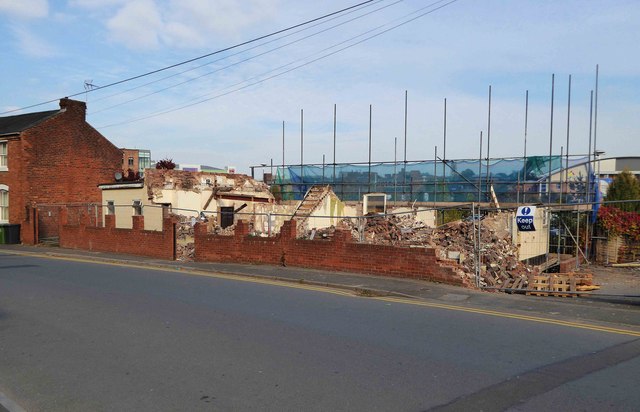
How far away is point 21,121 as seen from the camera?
3519cm

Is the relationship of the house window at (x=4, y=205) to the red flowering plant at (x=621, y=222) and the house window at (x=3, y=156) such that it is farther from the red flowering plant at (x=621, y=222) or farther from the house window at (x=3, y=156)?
the red flowering plant at (x=621, y=222)

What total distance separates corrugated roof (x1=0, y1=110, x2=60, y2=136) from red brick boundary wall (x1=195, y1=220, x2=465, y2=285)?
18.1 meters

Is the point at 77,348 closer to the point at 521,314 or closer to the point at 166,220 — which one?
the point at 521,314

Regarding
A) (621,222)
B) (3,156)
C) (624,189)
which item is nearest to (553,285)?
(621,222)

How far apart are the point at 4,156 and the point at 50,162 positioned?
264cm

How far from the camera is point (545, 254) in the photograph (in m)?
21.0

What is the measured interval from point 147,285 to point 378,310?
643 centimetres

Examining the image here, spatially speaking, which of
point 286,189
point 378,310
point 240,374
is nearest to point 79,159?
point 286,189

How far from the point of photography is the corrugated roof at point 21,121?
3222cm

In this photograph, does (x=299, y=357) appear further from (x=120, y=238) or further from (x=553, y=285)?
(x=120, y=238)

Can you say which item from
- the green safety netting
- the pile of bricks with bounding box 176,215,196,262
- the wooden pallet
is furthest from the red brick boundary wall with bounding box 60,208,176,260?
the wooden pallet

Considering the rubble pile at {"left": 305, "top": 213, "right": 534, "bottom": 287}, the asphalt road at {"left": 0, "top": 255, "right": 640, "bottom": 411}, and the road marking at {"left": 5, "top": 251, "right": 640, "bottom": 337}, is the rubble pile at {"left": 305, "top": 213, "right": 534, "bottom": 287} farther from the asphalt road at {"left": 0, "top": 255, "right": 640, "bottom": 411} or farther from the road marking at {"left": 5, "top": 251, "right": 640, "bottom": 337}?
the asphalt road at {"left": 0, "top": 255, "right": 640, "bottom": 411}

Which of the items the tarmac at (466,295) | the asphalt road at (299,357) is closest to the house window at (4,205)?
the tarmac at (466,295)

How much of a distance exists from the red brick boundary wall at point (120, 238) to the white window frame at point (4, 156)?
257 inches
